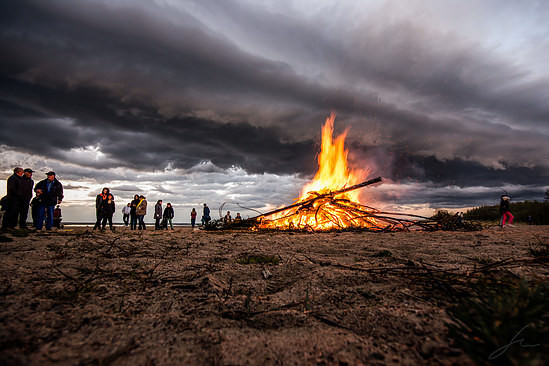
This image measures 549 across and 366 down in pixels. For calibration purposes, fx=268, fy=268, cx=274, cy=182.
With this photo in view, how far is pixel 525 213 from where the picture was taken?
2362 centimetres

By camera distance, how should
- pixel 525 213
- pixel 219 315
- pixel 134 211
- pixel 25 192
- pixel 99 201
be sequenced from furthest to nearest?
1. pixel 525 213
2. pixel 134 211
3. pixel 99 201
4. pixel 25 192
5. pixel 219 315

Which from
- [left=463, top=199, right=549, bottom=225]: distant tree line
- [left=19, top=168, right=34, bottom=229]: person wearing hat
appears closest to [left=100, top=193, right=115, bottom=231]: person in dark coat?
[left=19, top=168, right=34, bottom=229]: person wearing hat

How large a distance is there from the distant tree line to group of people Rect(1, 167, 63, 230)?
2450 cm

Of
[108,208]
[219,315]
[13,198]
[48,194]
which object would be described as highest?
[48,194]

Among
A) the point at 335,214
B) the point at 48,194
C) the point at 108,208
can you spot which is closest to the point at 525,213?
the point at 335,214

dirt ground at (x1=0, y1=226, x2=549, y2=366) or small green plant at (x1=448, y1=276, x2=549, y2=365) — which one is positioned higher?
small green plant at (x1=448, y1=276, x2=549, y2=365)

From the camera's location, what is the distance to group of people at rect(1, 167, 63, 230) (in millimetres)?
9531

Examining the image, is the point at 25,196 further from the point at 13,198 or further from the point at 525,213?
the point at 525,213

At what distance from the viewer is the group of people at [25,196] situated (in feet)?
31.3

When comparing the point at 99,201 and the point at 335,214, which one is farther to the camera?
the point at 99,201

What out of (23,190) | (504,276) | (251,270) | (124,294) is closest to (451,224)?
(504,276)

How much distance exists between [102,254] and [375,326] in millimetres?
4360

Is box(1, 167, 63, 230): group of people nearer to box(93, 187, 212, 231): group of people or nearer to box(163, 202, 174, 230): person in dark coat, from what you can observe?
box(93, 187, 212, 231): group of people

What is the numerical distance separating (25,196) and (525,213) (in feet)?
112
